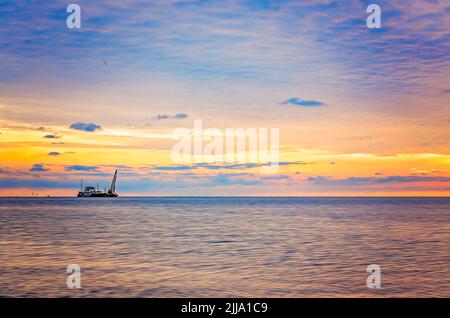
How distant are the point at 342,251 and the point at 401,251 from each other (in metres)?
5.96

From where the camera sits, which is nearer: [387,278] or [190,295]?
[190,295]

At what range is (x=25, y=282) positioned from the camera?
99.2 feet

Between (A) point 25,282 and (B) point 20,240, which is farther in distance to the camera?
(B) point 20,240

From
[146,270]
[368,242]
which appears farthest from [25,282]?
[368,242]

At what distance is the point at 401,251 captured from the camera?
4741 centimetres

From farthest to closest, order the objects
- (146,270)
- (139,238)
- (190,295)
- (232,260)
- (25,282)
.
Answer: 1. (139,238)
2. (232,260)
3. (146,270)
4. (25,282)
5. (190,295)

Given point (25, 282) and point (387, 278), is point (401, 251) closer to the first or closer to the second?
point (387, 278)
